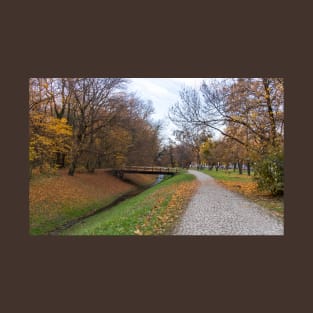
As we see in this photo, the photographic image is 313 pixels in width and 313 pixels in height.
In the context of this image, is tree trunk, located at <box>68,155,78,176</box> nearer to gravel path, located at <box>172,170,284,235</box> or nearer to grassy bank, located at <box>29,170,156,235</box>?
grassy bank, located at <box>29,170,156,235</box>

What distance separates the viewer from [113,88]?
59.0 feet

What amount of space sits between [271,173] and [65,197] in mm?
11460

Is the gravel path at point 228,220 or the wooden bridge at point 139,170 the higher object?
the wooden bridge at point 139,170

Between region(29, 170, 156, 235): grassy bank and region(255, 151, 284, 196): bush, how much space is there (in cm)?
936

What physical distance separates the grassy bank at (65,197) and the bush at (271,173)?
9.36 m

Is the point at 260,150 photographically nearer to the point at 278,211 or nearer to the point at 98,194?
the point at 278,211

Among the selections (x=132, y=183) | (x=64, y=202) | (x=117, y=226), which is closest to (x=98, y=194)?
(x=64, y=202)

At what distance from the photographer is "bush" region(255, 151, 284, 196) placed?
8695 mm

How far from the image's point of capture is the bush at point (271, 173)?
870 centimetres

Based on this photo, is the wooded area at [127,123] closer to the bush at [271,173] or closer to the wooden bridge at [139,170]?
the bush at [271,173]

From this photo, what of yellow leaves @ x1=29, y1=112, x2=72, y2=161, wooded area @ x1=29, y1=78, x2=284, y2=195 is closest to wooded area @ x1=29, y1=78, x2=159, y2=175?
wooded area @ x1=29, y1=78, x2=284, y2=195

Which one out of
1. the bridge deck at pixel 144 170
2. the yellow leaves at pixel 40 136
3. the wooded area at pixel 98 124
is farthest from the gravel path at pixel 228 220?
the bridge deck at pixel 144 170

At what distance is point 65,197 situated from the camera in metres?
14.0

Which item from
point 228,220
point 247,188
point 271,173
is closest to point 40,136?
point 228,220
